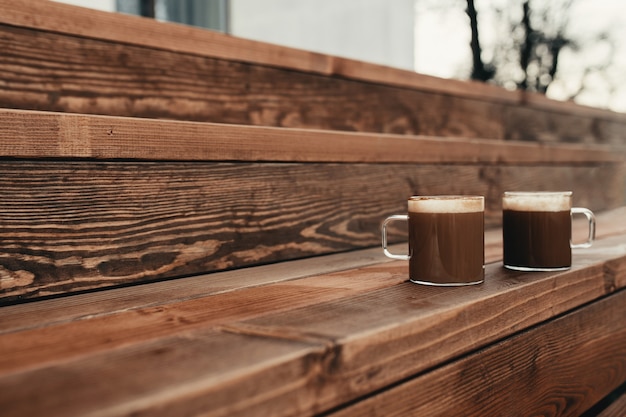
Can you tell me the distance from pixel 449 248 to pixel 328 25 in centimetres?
274

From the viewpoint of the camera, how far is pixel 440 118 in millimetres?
1875

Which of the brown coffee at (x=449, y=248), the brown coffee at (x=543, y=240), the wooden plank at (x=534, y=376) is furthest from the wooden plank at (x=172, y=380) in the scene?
the brown coffee at (x=543, y=240)

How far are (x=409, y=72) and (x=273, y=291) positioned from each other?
0.98 m

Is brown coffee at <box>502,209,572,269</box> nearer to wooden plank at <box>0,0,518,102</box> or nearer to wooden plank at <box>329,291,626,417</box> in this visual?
wooden plank at <box>329,291,626,417</box>

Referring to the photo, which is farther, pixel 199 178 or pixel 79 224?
pixel 199 178

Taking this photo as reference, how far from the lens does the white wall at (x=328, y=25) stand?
3.49 meters

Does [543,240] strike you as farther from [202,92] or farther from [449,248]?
[202,92]

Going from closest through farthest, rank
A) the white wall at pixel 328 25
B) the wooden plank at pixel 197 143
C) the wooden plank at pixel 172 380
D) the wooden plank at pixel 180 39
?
1. the wooden plank at pixel 172 380
2. the wooden plank at pixel 197 143
3. the wooden plank at pixel 180 39
4. the white wall at pixel 328 25

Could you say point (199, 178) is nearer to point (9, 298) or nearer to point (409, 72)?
point (9, 298)

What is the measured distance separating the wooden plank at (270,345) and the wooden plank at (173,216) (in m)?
0.23

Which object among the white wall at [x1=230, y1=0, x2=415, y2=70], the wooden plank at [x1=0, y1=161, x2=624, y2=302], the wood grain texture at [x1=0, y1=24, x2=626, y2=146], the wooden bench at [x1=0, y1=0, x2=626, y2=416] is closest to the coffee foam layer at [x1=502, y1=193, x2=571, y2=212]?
the wooden bench at [x1=0, y1=0, x2=626, y2=416]

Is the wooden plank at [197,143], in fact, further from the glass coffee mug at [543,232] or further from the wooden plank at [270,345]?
the glass coffee mug at [543,232]

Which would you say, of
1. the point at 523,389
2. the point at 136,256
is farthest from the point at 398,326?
the point at 136,256

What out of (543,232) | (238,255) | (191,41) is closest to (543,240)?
(543,232)
